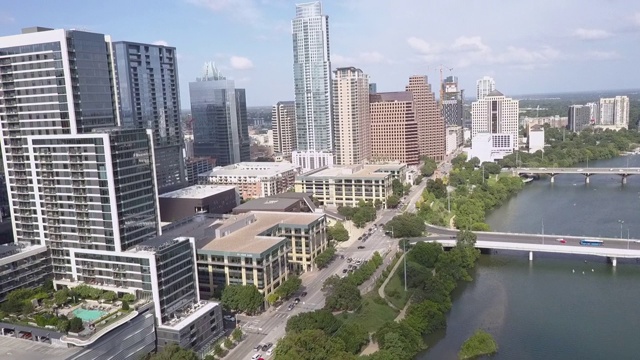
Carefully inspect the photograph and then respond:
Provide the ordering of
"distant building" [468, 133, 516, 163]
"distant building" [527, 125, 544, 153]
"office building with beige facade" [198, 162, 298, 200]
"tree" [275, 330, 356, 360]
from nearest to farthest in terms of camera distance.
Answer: "tree" [275, 330, 356, 360], "office building with beige facade" [198, 162, 298, 200], "distant building" [468, 133, 516, 163], "distant building" [527, 125, 544, 153]

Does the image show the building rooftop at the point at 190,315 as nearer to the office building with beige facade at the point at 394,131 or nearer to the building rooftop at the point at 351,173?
the building rooftop at the point at 351,173

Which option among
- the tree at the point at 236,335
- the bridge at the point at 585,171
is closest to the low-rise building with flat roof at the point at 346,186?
the bridge at the point at 585,171

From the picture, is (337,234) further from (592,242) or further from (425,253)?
(592,242)

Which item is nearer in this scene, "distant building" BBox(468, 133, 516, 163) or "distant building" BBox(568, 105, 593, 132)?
"distant building" BBox(468, 133, 516, 163)

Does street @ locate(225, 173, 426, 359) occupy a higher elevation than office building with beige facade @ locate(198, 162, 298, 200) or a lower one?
lower

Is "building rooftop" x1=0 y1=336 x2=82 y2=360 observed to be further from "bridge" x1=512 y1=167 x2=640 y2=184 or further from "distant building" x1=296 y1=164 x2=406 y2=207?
"bridge" x1=512 y1=167 x2=640 y2=184

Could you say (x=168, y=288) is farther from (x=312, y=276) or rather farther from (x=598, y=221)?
(x=598, y=221)

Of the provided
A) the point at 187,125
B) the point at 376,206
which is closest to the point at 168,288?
the point at 376,206

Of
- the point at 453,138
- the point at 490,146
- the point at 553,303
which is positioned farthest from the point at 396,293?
the point at 453,138

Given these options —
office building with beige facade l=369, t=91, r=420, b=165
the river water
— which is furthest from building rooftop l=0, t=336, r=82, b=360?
office building with beige facade l=369, t=91, r=420, b=165
